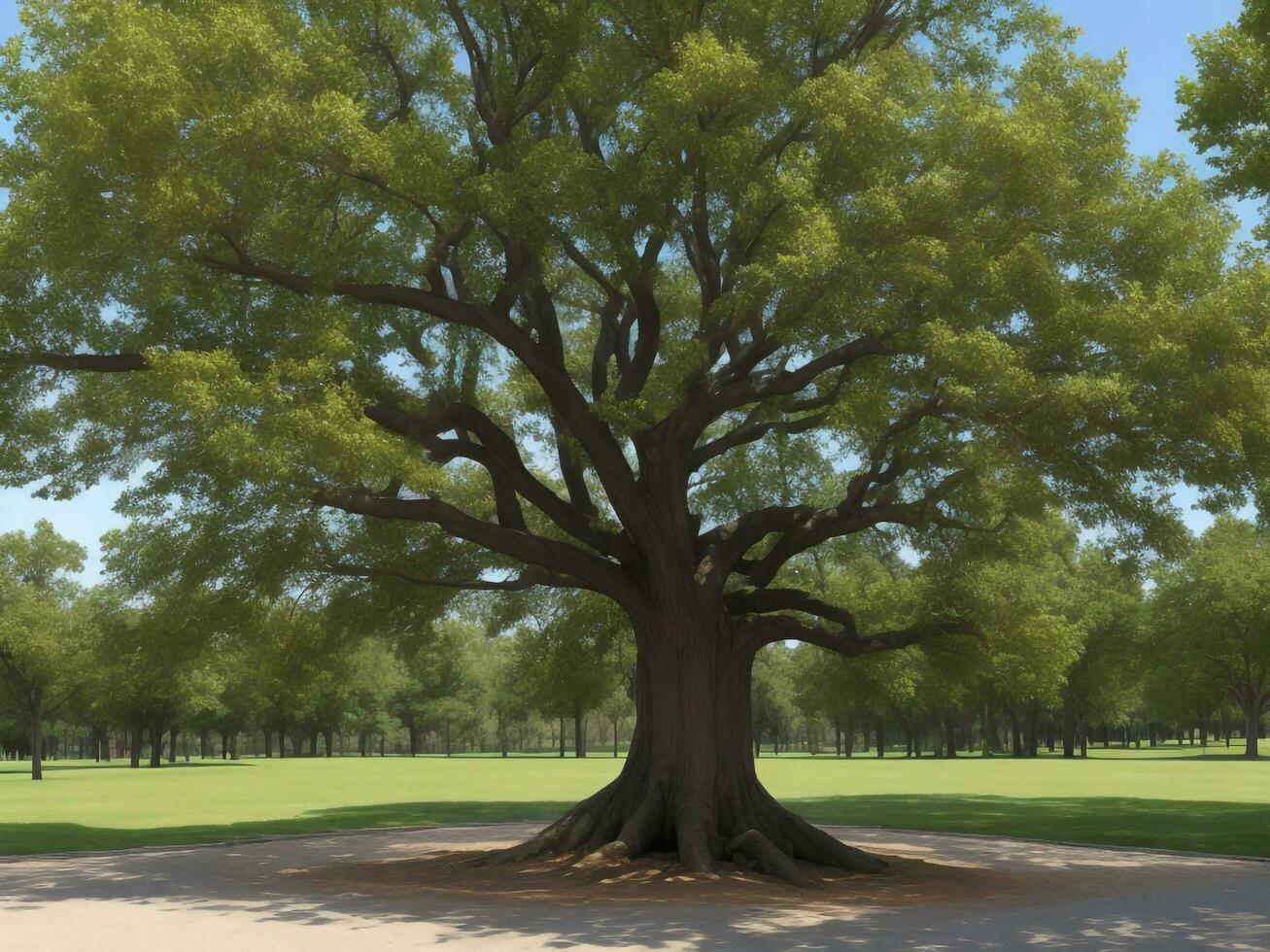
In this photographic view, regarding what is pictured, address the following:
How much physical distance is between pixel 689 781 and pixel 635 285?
7.50m

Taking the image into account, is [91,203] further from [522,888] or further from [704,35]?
[522,888]

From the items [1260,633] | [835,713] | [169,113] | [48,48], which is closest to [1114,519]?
[169,113]

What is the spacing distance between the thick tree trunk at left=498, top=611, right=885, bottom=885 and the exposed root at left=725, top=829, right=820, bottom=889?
0.09ft

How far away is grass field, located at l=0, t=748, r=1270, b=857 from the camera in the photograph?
21.5 metres

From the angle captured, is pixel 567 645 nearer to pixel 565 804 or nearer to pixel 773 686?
pixel 565 804

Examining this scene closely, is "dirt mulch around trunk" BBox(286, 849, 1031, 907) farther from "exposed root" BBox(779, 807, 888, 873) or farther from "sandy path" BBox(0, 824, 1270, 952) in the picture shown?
"sandy path" BBox(0, 824, 1270, 952)

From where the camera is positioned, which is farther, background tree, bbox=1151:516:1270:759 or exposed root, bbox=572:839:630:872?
background tree, bbox=1151:516:1270:759

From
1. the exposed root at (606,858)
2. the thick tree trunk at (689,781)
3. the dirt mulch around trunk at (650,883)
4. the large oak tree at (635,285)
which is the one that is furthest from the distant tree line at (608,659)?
the exposed root at (606,858)

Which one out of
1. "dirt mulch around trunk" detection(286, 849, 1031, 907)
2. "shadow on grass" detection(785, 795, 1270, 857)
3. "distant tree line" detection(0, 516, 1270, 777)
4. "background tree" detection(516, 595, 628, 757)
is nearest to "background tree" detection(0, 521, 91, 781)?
"distant tree line" detection(0, 516, 1270, 777)

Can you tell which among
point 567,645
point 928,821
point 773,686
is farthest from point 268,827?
point 773,686

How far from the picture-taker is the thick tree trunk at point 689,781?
646 inches

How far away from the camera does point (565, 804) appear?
29594 millimetres

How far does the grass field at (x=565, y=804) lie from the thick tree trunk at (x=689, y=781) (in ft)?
23.1

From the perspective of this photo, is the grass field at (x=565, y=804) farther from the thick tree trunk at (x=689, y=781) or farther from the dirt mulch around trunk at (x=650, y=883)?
the thick tree trunk at (x=689, y=781)
